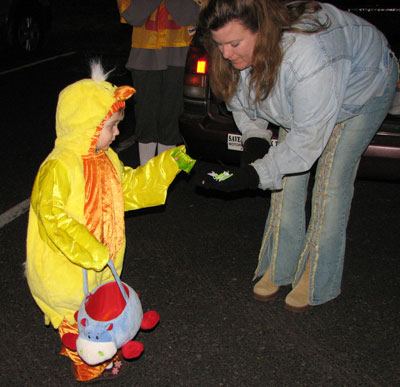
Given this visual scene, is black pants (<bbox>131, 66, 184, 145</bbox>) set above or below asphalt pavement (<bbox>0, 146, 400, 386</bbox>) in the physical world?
above

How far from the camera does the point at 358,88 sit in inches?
108

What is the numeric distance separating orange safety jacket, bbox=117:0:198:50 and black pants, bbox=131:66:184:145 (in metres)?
0.21

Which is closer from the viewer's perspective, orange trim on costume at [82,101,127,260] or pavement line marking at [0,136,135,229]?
orange trim on costume at [82,101,127,260]

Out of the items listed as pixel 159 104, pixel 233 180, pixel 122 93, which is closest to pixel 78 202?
pixel 122 93

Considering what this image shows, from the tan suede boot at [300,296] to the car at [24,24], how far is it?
25.9ft

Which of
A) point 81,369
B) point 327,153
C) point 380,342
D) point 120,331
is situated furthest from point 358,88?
point 81,369

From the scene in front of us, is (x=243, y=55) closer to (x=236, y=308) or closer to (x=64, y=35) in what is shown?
(x=236, y=308)

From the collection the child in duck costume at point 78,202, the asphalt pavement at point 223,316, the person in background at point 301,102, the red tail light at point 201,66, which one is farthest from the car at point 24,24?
the child in duck costume at point 78,202

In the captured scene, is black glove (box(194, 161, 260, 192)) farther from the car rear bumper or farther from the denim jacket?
the car rear bumper

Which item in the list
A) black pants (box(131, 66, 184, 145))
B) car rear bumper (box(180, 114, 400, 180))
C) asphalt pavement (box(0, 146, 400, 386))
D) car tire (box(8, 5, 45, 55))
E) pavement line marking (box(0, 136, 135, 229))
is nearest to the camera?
asphalt pavement (box(0, 146, 400, 386))

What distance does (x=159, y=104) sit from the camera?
4562 mm

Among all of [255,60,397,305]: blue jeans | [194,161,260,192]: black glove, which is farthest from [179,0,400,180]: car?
[194,161,260,192]: black glove

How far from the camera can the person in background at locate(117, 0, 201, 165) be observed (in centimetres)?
411

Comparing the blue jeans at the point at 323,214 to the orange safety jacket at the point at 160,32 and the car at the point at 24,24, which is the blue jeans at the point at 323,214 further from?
the car at the point at 24,24
